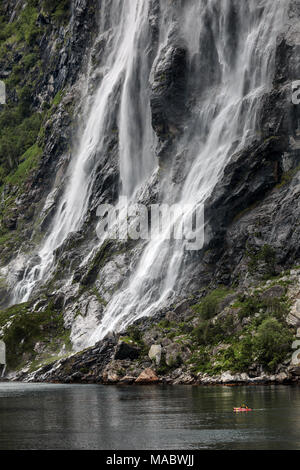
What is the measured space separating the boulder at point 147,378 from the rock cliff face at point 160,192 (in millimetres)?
668

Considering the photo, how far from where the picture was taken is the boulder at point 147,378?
65.3 metres

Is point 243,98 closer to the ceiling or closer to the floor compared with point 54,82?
closer to the floor

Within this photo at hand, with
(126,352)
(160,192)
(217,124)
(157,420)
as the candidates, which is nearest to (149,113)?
(160,192)

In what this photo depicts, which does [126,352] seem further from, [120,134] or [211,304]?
[120,134]

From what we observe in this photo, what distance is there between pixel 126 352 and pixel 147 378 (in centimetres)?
508

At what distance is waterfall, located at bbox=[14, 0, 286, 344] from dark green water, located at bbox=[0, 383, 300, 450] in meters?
33.3

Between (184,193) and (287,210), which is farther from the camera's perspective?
(184,193)

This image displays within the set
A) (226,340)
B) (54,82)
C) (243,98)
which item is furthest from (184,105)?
(54,82)

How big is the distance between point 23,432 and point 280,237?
48552mm

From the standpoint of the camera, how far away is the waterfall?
9106 centimetres

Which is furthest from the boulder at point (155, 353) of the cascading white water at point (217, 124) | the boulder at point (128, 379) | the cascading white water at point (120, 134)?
the cascading white water at point (120, 134)

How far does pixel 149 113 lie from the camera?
119188mm
